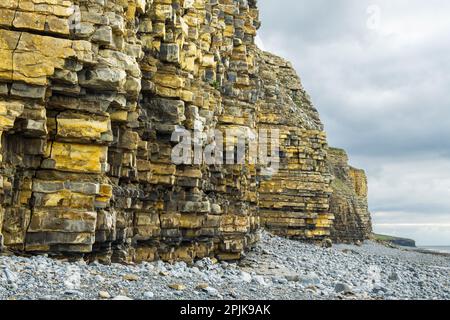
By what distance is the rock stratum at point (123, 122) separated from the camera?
14.5m

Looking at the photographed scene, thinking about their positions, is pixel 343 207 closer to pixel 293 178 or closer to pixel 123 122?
pixel 293 178

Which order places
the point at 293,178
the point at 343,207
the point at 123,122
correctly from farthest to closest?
the point at 343,207
the point at 293,178
the point at 123,122

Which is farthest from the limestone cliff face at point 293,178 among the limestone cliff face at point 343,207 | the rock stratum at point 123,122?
the limestone cliff face at point 343,207

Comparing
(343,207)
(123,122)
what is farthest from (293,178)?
(123,122)

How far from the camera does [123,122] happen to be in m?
18.0

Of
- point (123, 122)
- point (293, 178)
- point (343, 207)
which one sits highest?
point (343, 207)

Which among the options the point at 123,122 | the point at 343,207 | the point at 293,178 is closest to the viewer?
the point at 123,122

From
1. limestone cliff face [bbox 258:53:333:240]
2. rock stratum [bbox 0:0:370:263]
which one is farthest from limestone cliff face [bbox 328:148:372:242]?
rock stratum [bbox 0:0:370:263]

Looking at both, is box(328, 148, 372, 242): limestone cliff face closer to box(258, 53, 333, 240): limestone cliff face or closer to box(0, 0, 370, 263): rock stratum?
box(258, 53, 333, 240): limestone cliff face

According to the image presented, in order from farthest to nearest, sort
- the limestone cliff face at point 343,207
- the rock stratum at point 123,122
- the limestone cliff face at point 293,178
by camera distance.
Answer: the limestone cliff face at point 343,207 < the limestone cliff face at point 293,178 < the rock stratum at point 123,122

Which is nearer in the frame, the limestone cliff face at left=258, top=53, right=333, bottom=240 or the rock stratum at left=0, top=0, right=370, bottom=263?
the rock stratum at left=0, top=0, right=370, bottom=263

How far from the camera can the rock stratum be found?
14531 millimetres

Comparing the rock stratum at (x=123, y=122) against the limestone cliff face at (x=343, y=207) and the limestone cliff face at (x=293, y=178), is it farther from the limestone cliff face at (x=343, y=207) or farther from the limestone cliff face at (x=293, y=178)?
the limestone cliff face at (x=343, y=207)
